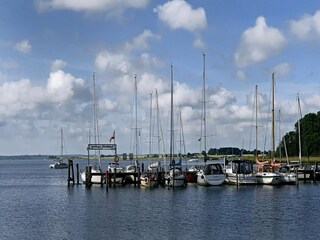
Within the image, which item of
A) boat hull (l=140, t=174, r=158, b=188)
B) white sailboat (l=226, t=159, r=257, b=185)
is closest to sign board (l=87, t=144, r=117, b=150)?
boat hull (l=140, t=174, r=158, b=188)

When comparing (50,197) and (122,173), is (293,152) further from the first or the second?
(50,197)

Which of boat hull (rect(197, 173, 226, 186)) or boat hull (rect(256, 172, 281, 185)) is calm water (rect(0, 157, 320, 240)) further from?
boat hull (rect(256, 172, 281, 185))

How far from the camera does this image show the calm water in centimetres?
4538

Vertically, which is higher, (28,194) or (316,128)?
(316,128)

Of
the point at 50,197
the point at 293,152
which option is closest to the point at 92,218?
the point at 50,197

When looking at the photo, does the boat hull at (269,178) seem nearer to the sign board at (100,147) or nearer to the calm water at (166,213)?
the calm water at (166,213)

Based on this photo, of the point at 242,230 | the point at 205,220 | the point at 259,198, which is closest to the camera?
the point at 242,230

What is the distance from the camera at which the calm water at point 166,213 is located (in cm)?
4538

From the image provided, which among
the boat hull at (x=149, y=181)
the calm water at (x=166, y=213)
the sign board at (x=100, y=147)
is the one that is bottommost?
the calm water at (x=166, y=213)

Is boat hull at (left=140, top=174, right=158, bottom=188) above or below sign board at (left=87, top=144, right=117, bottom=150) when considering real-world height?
below

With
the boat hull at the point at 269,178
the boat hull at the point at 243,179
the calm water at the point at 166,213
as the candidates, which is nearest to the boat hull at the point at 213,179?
the calm water at the point at 166,213

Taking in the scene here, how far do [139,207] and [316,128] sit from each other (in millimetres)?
130374

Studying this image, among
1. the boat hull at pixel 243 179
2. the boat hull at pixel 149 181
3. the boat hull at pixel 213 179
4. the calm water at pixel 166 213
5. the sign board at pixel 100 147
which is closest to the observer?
the calm water at pixel 166 213

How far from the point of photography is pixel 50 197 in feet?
259
